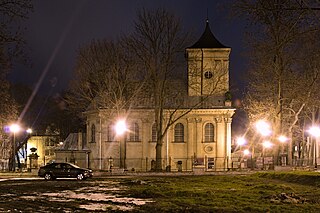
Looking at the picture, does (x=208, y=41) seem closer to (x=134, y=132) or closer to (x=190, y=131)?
(x=190, y=131)

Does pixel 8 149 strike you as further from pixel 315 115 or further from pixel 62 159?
pixel 315 115

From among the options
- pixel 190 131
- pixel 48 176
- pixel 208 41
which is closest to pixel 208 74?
pixel 208 41

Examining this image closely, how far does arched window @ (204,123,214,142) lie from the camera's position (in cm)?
6242

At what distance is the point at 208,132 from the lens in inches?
2463

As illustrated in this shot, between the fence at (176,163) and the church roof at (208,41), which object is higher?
the church roof at (208,41)

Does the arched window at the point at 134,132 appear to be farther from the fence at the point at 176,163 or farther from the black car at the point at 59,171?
the black car at the point at 59,171

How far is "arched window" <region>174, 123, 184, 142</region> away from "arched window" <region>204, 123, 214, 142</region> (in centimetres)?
281

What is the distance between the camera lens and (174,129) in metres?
63.0

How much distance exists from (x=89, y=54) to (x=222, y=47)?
1944 centimetres

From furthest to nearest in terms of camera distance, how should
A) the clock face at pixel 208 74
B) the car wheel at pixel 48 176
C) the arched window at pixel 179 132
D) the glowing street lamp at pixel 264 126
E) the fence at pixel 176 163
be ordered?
the clock face at pixel 208 74, the arched window at pixel 179 132, the fence at pixel 176 163, the glowing street lamp at pixel 264 126, the car wheel at pixel 48 176

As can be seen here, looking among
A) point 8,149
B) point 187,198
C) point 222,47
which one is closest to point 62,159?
point 8,149

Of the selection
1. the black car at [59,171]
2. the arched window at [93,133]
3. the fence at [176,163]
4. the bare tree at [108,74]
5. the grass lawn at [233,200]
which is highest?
the bare tree at [108,74]

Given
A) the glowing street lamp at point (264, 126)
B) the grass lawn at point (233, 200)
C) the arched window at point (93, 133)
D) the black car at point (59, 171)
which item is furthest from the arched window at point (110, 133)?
the grass lawn at point (233, 200)

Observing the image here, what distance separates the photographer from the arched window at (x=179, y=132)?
6294 centimetres
